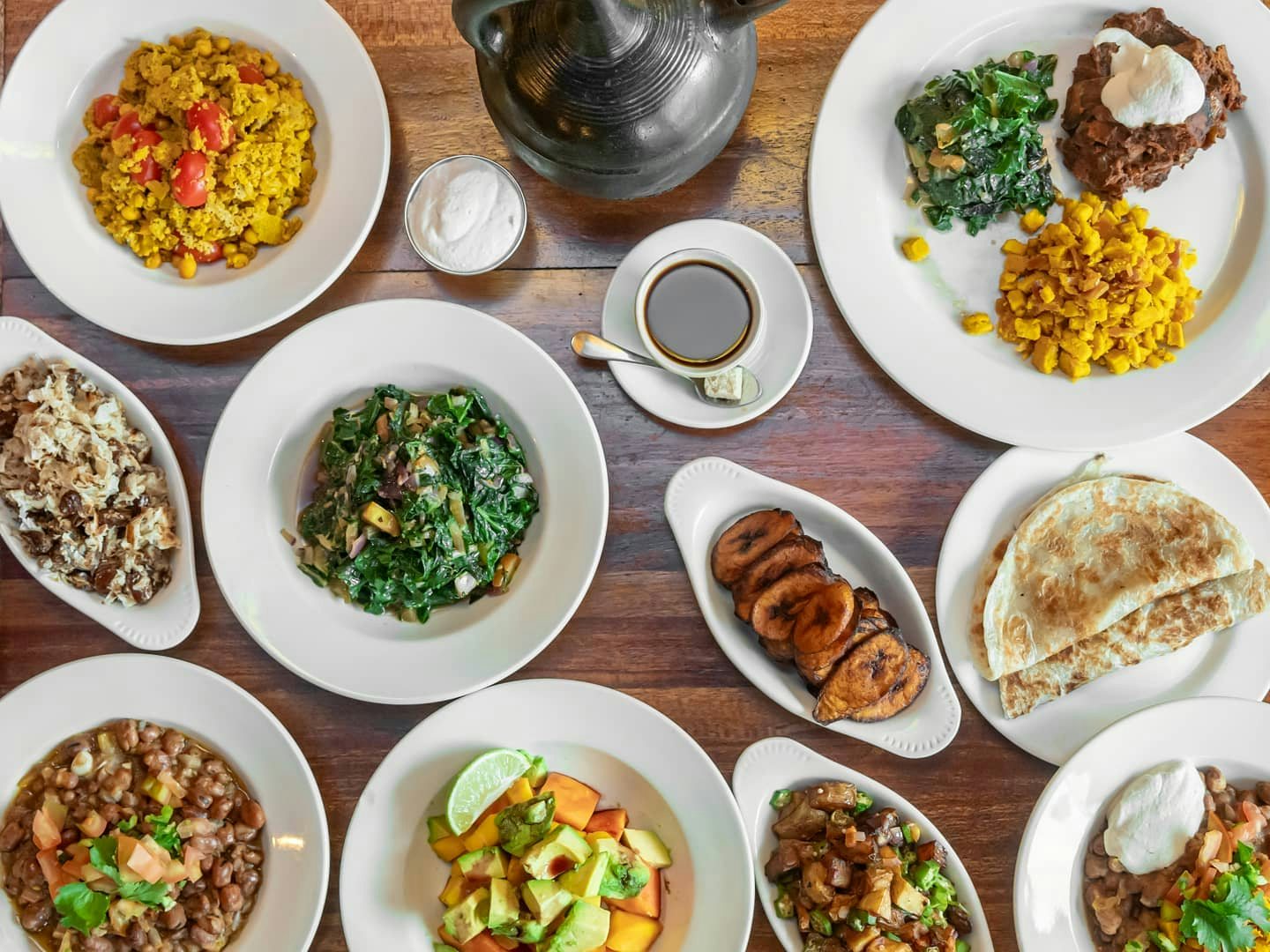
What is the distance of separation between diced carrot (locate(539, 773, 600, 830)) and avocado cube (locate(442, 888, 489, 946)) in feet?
0.96

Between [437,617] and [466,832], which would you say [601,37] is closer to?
[437,617]

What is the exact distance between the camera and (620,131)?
2.27 meters

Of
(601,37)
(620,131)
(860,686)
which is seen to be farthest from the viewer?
(860,686)

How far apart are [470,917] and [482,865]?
137 mm

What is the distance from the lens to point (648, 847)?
271 cm

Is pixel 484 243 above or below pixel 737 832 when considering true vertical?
above

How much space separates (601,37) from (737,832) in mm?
2054

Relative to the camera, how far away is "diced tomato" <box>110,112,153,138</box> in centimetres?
268

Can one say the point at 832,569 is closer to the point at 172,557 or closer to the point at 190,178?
the point at 172,557

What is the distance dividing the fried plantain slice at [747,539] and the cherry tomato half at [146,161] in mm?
A: 1922

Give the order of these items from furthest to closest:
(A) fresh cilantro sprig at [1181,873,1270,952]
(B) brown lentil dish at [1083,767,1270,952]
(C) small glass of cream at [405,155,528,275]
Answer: (C) small glass of cream at [405,155,528,275] → (B) brown lentil dish at [1083,767,1270,952] → (A) fresh cilantro sprig at [1181,873,1270,952]

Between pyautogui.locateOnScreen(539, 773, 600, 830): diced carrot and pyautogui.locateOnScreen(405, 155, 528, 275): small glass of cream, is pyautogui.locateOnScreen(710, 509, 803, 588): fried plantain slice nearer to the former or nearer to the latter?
pyautogui.locateOnScreen(539, 773, 600, 830): diced carrot

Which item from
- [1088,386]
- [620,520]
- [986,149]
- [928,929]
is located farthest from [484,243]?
[928,929]

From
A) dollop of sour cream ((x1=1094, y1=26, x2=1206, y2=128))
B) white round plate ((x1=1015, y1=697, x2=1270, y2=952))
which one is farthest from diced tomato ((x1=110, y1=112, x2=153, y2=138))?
white round plate ((x1=1015, y1=697, x2=1270, y2=952))
